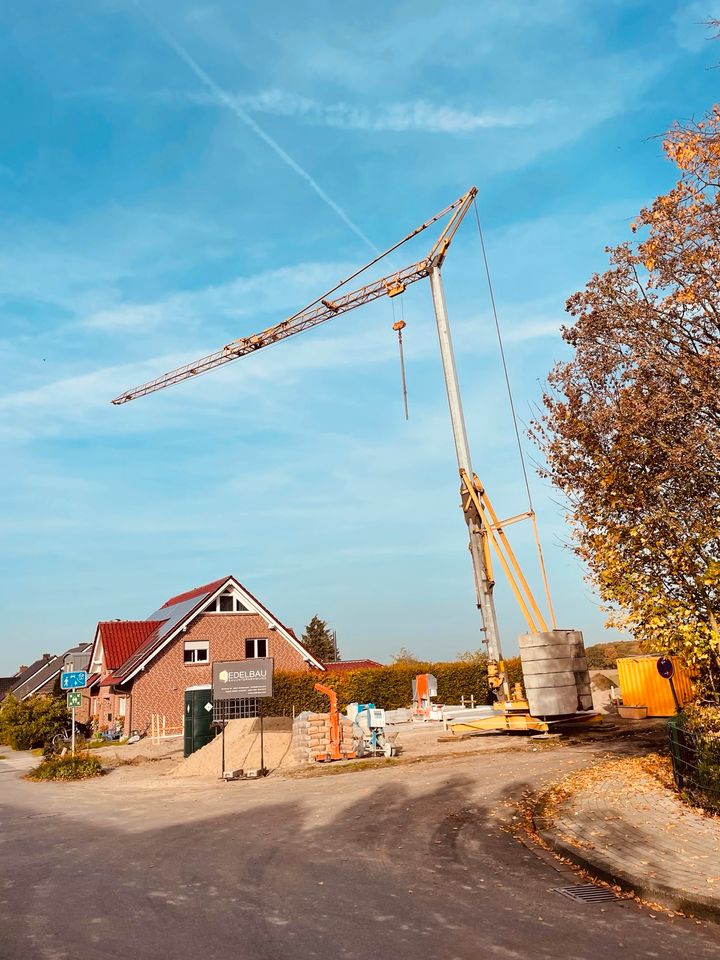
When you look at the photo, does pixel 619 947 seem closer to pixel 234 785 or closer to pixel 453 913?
pixel 453 913

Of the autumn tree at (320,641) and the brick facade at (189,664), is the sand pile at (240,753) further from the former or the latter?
the autumn tree at (320,641)

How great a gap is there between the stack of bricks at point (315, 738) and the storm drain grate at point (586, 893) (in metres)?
14.2

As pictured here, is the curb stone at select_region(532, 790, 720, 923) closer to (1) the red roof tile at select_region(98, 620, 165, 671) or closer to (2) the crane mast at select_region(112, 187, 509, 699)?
(2) the crane mast at select_region(112, 187, 509, 699)

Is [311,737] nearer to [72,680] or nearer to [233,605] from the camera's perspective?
[72,680]

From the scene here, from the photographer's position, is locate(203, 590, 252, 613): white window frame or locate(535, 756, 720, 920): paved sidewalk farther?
locate(203, 590, 252, 613): white window frame

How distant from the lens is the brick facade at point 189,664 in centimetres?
3631

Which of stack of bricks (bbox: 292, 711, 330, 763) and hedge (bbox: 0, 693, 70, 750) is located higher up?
hedge (bbox: 0, 693, 70, 750)

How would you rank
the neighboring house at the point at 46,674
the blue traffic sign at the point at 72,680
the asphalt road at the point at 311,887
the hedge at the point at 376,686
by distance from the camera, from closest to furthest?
the asphalt road at the point at 311,887 < the blue traffic sign at the point at 72,680 < the hedge at the point at 376,686 < the neighboring house at the point at 46,674

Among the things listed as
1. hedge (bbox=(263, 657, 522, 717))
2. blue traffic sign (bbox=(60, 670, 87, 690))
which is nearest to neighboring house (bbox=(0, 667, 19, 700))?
hedge (bbox=(263, 657, 522, 717))

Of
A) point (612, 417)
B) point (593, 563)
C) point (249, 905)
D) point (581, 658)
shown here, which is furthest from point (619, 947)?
point (581, 658)

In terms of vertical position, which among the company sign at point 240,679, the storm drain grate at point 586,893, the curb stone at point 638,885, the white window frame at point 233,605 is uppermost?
the white window frame at point 233,605

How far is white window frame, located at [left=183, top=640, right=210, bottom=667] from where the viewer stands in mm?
38188

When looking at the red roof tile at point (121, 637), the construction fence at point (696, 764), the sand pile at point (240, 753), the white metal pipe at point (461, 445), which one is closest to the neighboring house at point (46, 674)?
the red roof tile at point (121, 637)

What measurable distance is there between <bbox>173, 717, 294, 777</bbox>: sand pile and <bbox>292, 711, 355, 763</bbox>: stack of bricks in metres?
0.52
